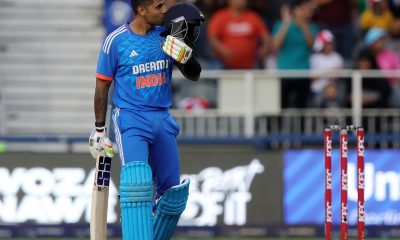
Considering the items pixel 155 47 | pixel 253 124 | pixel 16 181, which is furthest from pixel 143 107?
pixel 253 124

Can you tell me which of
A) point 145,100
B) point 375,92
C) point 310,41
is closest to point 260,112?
point 310,41

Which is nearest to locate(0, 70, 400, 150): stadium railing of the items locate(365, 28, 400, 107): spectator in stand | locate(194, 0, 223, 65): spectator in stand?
locate(365, 28, 400, 107): spectator in stand

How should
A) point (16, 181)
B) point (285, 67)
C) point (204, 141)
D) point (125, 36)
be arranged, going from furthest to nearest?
point (285, 67)
point (204, 141)
point (16, 181)
point (125, 36)

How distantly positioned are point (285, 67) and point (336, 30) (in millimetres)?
1152

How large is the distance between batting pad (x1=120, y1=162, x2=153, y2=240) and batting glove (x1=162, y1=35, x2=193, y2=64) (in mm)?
818

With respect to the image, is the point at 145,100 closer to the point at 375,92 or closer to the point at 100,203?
the point at 100,203

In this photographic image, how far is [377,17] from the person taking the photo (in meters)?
16.6

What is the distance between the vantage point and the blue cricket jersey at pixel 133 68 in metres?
9.20

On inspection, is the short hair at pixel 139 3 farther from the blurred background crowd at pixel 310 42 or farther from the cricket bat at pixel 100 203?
the blurred background crowd at pixel 310 42

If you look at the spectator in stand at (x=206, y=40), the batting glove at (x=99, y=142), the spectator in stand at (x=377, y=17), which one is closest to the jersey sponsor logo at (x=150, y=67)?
the batting glove at (x=99, y=142)

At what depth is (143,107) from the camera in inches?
363

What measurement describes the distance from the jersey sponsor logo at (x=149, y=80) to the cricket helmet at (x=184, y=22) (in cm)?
33

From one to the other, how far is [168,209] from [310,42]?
23.2 ft

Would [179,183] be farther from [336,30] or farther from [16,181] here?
[336,30]
